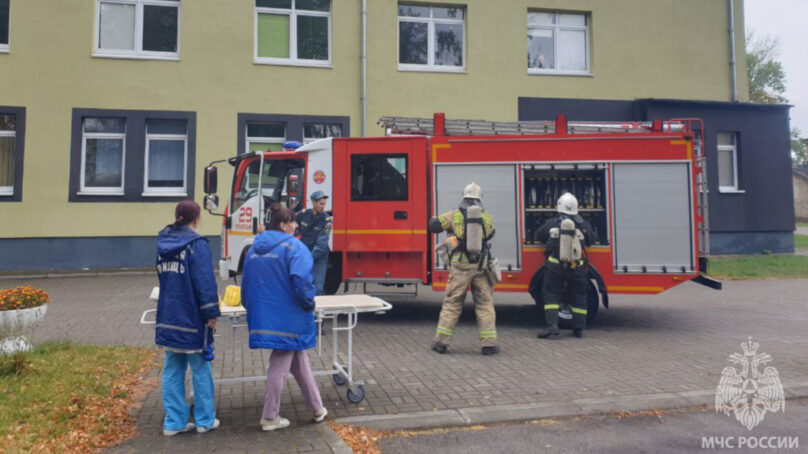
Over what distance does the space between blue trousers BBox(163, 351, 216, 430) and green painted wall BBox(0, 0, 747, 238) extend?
1097 centimetres

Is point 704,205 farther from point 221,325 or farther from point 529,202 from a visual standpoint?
point 221,325

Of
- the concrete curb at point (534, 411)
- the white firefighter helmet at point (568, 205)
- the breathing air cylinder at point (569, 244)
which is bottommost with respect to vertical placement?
the concrete curb at point (534, 411)

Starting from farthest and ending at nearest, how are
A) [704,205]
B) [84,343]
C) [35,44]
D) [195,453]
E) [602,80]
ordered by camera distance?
[602,80], [35,44], [704,205], [84,343], [195,453]

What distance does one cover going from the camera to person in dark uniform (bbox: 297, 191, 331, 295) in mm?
7398

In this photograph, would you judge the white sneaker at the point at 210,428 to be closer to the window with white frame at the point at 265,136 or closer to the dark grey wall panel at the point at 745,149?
the window with white frame at the point at 265,136

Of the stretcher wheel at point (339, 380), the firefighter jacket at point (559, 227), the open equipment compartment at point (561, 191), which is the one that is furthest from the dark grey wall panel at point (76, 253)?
the stretcher wheel at point (339, 380)

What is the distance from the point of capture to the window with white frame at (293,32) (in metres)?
15.2

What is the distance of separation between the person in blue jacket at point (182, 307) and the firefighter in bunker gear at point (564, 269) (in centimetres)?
474

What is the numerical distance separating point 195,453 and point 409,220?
493 centimetres

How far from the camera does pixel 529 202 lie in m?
7.93

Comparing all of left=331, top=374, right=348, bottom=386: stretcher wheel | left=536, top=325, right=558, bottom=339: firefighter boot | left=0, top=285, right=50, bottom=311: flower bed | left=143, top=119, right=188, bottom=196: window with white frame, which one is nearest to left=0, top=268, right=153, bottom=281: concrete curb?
left=143, top=119, right=188, bottom=196: window with white frame

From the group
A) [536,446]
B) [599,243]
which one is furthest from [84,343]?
[599,243]

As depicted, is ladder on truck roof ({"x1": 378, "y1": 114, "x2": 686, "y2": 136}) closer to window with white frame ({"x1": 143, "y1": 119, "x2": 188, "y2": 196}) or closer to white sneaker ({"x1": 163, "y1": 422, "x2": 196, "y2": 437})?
white sneaker ({"x1": 163, "y1": 422, "x2": 196, "y2": 437})

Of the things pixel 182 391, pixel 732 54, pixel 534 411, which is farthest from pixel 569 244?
pixel 732 54
